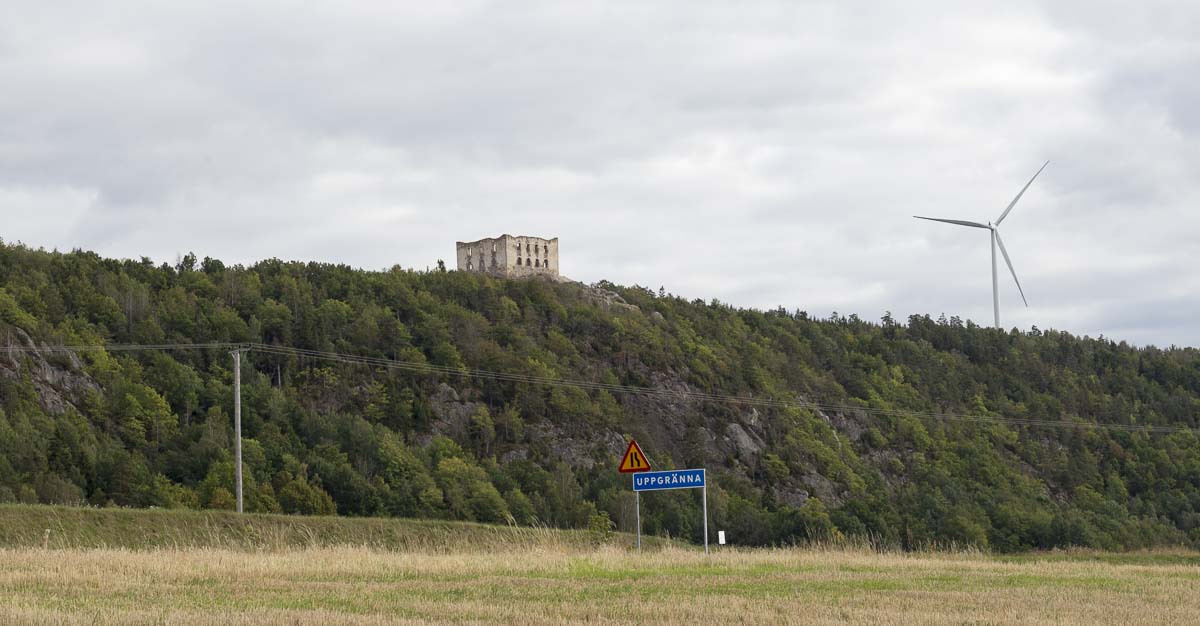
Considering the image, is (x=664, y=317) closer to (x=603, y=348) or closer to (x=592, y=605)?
(x=603, y=348)

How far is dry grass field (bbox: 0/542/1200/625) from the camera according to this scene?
1617cm

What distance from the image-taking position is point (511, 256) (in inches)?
4985

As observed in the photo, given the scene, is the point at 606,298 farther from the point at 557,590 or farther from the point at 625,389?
the point at 557,590

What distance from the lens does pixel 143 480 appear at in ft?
213

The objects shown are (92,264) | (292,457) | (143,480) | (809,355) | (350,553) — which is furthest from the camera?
(809,355)

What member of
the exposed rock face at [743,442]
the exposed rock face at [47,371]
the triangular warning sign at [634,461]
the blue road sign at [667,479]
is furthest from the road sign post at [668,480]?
the exposed rock face at [743,442]

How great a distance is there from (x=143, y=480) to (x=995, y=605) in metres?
54.4

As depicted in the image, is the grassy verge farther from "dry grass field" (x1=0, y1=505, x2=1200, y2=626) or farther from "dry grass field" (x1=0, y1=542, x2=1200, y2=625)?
"dry grass field" (x1=0, y1=542, x2=1200, y2=625)

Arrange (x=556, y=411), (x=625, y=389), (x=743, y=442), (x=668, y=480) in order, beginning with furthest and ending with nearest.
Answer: (x=625, y=389) → (x=743, y=442) → (x=556, y=411) → (x=668, y=480)

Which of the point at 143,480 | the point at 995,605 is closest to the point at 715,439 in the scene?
the point at 143,480

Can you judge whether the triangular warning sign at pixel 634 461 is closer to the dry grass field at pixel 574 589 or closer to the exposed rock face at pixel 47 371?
the dry grass field at pixel 574 589

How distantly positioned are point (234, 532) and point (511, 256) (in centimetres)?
8613

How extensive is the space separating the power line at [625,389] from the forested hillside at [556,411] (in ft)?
1.06

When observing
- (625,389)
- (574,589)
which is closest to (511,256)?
(625,389)
